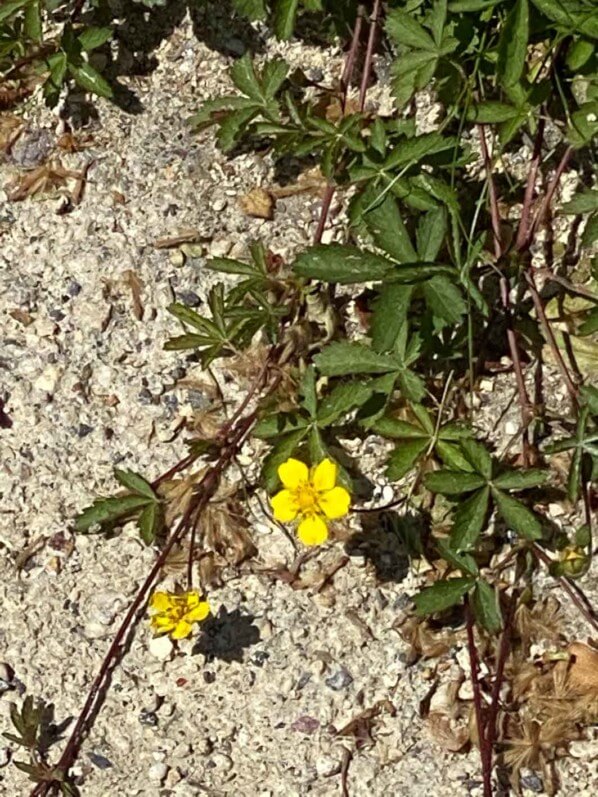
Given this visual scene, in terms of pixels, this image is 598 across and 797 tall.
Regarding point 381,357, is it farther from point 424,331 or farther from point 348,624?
point 348,624

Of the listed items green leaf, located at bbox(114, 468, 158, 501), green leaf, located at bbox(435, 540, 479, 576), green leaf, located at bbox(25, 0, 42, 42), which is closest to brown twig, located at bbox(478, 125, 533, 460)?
green leaf, located at bbox(435, 540, 479, 576)

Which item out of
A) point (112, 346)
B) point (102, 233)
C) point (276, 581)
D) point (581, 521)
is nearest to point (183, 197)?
point (102, 233)

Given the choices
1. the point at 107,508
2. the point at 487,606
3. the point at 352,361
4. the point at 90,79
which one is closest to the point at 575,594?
the point at 487,606

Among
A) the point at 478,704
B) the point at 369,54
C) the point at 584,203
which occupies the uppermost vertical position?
the point at 369,54

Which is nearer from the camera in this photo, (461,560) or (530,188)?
(461,560)

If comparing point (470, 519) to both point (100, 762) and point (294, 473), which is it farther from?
point (100, 762)
